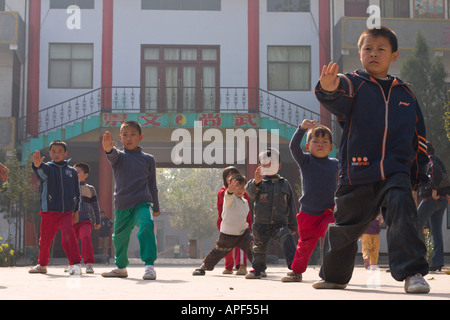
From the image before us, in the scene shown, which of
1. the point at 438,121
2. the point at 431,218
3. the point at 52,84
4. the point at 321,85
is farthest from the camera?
the point at 52,84

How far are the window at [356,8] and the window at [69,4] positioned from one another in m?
8.61

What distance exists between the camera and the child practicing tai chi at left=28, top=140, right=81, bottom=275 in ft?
28.1

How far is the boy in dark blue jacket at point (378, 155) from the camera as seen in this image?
4.49 m

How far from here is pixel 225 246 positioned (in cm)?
870

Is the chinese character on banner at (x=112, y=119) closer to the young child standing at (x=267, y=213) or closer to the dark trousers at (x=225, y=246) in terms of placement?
the dark trousers at (x=225, y=246)

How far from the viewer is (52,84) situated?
23047 mm

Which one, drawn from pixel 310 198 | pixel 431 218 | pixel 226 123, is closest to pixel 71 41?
pixel 226 123

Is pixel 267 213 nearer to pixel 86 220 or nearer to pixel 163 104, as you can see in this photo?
pixel 86 220

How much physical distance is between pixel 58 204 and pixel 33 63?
15399 millimetres

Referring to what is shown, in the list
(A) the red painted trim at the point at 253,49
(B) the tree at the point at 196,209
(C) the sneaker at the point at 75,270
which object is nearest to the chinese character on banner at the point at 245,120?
(A) the red painted trim at the point at 253,49

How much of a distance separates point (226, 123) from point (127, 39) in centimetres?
561

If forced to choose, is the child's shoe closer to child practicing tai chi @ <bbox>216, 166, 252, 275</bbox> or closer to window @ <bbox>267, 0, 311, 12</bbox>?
child practicing tai chi @ <bbox>216, 166, 252, 275</bbox>
